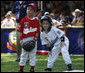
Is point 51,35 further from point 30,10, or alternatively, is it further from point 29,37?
point 30,10

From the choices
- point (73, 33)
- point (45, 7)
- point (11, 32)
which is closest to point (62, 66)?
point (73, 33)

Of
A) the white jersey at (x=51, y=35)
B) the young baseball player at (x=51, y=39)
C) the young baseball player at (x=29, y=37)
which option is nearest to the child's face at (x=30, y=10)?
the young baseball player at (x=29, y=37)

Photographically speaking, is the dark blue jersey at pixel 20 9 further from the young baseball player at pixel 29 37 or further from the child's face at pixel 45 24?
the child's face at pixel 45 24

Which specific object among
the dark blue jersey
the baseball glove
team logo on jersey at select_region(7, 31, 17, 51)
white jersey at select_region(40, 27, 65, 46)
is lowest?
team logo on jersey at select_region(7, 31, 17, 51)

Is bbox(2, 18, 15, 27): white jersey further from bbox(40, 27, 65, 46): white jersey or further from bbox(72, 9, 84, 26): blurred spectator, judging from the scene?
bbox(40, 27, 65, 46): white jersey

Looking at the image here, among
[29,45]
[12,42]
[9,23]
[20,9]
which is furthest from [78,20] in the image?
[29,45]

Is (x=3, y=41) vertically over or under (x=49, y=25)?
under

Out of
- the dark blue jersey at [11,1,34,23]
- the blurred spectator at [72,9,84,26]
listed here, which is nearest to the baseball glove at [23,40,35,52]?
the dark blue jersey at [11,1,34,23]

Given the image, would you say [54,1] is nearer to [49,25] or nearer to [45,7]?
[45,7]

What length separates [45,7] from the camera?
18.8 metres

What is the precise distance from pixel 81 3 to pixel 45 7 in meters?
2.33

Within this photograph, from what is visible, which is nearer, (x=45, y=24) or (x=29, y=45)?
(x=29, y=45)

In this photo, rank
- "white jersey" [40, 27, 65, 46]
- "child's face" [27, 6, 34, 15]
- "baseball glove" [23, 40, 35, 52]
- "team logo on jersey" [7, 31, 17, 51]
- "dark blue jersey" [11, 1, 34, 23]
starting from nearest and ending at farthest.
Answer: "baseball glove" [23, 40, 35, 52] → "child's face" [27, 6, 34, 15] → "white jersey" [40, 27, 65, 46] → "dark blue jersey" [11, 1, 34, 23] → "team logo on jersey" [7, 31, 17, 51]

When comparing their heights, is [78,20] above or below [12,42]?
above
